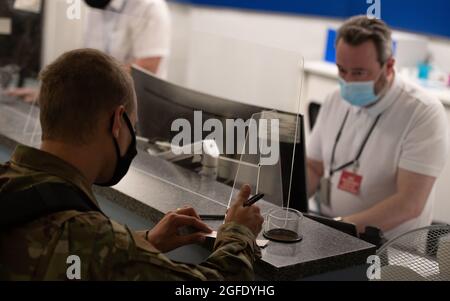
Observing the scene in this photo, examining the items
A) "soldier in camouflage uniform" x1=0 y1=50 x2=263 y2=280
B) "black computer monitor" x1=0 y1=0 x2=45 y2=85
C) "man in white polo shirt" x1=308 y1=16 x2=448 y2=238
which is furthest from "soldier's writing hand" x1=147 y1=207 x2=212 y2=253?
"black computer monitor" x1=0 y1=0 x2=45 y2=85

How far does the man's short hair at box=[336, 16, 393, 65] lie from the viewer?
2.35 m

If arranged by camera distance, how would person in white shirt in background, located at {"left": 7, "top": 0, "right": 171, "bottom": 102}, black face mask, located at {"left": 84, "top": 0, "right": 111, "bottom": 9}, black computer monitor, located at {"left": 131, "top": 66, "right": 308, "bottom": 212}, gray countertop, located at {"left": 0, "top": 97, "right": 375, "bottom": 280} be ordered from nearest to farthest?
gray countertop, located at {"left": 0, "top": 97, "right": 375, "bottom": 280} → black computer monitor, located at {"left": 131, "top": 66, "right": 308, "bottom": 212} → black face mask, located at {"left": 84, "top": 0, "right": 111, "bottom": 9} → person in white shirt in background, located at {"left": 7, "top": 0, "right": 171, "bottom": 102}

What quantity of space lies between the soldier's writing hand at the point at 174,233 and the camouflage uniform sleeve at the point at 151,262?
12 cm

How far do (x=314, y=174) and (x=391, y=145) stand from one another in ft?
1.33

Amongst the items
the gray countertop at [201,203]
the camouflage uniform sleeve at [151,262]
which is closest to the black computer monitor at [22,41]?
the gray countertop at [201,203]

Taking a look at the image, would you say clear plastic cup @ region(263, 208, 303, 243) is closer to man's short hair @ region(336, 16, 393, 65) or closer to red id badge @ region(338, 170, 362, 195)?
red id badge @ region(338, 170, 362, 195)

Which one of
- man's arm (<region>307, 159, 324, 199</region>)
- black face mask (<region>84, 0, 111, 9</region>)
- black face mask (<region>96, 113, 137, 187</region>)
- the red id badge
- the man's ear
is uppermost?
black face mask (<region>84, 0, 111, 9</region>)

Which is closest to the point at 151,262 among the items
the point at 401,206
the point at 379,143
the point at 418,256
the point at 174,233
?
the point at 174,233

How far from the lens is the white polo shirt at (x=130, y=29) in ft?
10.00

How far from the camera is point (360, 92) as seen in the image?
2377mm

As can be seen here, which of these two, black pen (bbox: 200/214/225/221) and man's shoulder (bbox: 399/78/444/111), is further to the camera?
man's shoulder (bbox: 399/78/444/111)

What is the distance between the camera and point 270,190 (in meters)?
1.63

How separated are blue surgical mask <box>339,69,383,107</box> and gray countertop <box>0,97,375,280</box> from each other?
2.52 feet
